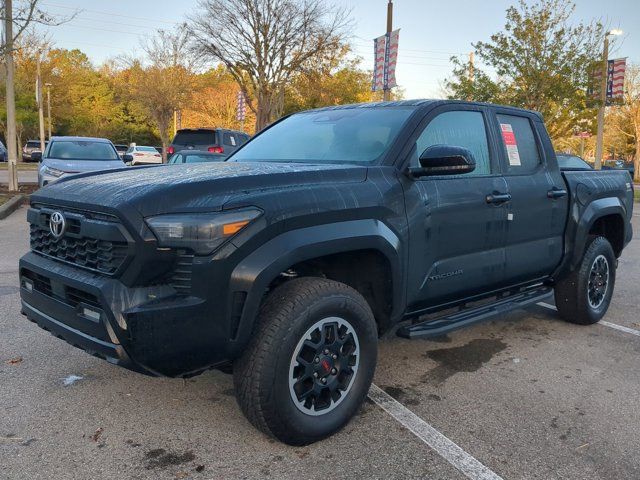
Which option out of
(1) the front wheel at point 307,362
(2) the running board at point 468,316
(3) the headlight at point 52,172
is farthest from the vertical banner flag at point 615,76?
(1) the front wheel at point 307,362

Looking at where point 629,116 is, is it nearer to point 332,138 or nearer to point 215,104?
point 215,104

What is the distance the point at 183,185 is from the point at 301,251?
2.07 feet

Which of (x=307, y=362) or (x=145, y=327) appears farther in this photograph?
(x=307, y=362)

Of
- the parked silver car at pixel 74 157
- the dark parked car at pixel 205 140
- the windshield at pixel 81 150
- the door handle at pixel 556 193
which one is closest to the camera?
the door handle at pixel 556 193

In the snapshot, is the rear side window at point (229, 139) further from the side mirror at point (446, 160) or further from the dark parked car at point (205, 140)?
the side mirror at point (446, 160)

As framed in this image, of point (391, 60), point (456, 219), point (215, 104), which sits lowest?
point (456, 219)

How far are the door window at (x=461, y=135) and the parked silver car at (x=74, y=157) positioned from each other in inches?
391

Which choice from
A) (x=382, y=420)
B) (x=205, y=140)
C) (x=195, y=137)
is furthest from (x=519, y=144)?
(x=195, y=137)

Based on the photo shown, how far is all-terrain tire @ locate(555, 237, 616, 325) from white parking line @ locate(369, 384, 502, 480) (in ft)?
7.42

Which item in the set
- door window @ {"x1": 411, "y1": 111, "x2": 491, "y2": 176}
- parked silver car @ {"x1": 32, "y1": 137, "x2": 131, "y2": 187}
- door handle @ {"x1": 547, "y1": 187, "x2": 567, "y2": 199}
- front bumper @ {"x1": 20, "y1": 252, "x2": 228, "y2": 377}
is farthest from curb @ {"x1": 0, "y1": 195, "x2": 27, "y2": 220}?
door handle @ {"x1": 547, "y1": 187, "x2": 567, "y2": 199}

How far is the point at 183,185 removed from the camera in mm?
2701

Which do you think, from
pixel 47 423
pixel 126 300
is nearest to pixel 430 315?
pixel 126 300

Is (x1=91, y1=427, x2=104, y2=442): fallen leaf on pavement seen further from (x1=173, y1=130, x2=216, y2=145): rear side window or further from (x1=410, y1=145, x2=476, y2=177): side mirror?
(x1=173, y1=130, x2=216, y2=145): rear side window

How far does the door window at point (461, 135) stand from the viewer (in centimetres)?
371
